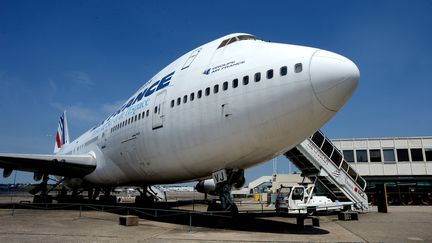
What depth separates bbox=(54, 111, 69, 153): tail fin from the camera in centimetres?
4211

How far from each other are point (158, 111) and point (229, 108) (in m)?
4.06

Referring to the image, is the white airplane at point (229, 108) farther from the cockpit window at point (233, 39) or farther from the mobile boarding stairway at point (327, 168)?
the mobile boarding stairway at point (327, 168)

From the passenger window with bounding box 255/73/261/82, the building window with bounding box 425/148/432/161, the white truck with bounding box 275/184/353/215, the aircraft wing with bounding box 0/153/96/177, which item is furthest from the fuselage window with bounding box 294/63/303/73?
the building window with bounding box 425/148/432/161

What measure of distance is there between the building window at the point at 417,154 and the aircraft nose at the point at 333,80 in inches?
1253

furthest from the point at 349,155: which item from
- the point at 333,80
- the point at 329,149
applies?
the point at 333,80

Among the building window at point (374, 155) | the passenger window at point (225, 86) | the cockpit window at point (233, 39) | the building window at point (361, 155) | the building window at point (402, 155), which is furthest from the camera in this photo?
the building window at point (361, 155)

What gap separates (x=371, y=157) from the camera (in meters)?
35.5

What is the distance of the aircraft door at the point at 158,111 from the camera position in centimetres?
1259

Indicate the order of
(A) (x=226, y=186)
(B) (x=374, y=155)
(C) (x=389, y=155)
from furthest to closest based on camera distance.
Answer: (B) (x=374, y=155)
(C) (x=389, y=155)
(A) (x=226, y=186)

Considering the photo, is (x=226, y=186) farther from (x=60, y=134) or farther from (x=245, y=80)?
(x=60, y=134)

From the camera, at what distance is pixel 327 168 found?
65.0 feet

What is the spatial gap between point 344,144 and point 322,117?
29750 millimetres

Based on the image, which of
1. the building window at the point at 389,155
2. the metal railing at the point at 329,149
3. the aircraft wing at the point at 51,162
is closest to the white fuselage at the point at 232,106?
the aircraft wing at the point at 51,162

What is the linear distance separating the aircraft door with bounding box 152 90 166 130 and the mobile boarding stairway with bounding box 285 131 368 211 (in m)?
9.25
